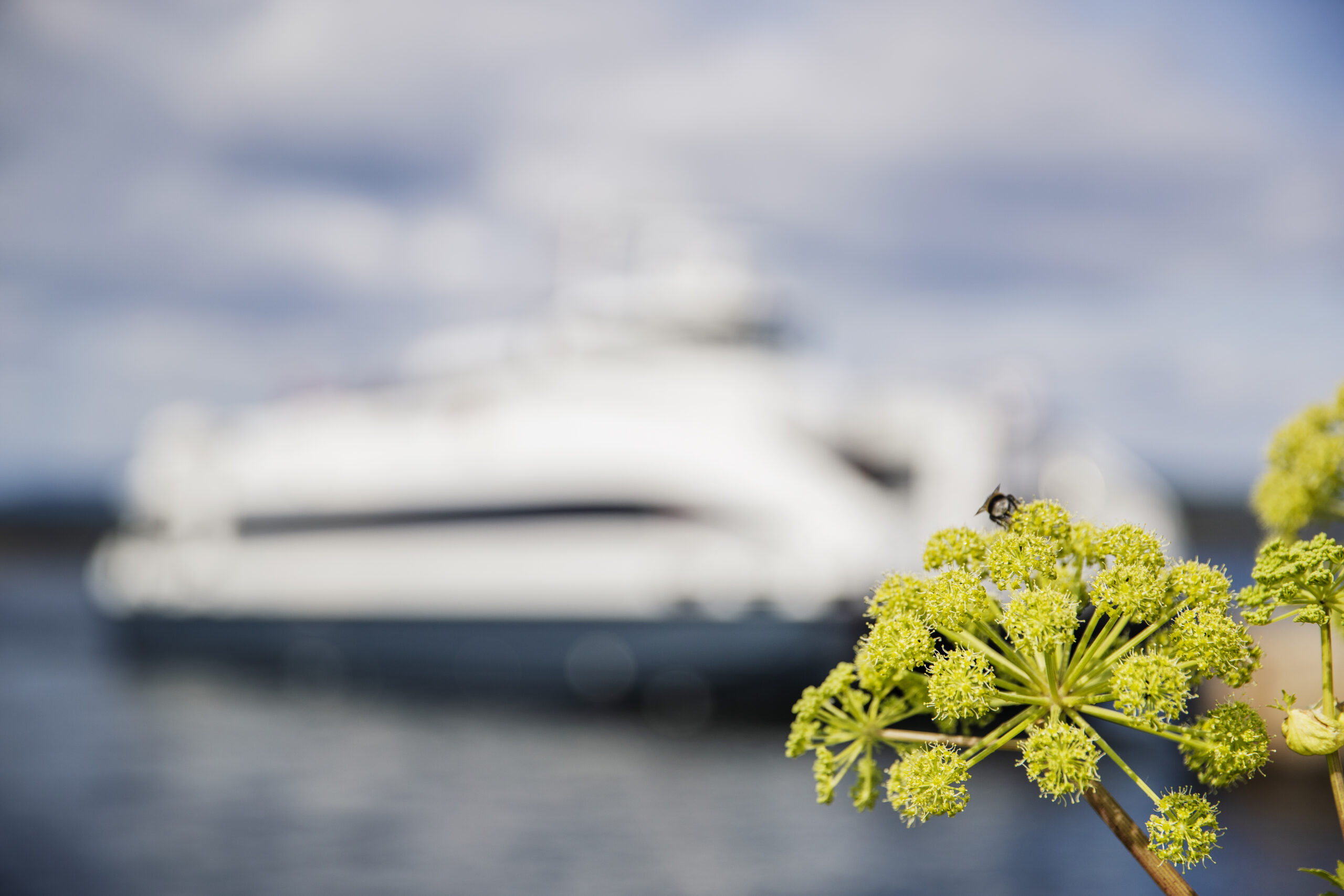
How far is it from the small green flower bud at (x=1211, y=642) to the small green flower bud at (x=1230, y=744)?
6 cm

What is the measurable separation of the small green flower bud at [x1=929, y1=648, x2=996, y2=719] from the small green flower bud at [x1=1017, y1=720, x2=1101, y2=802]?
0.08m

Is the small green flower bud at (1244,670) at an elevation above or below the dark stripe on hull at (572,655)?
below

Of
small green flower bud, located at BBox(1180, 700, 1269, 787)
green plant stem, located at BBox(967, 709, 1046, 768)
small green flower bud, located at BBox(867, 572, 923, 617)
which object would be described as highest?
small green flower bud, located at BBox(867, 572, 923, 617)

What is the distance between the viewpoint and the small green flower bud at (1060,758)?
132 centimetres

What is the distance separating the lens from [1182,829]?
4.38 ft

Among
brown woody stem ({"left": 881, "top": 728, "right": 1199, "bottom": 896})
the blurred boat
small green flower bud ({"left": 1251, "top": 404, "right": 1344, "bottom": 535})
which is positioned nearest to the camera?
brown woody stem ({"left": 881, "top": 728, "right": 1199, "bottom": 896})

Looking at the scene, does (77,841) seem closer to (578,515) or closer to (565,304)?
(578,515)

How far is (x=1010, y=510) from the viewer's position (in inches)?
63.4

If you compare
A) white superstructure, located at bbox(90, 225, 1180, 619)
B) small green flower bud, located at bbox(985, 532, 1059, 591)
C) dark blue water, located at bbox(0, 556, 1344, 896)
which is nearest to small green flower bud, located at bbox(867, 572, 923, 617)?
small green flower bud, located at bbox(985, 532, 1059, 591)

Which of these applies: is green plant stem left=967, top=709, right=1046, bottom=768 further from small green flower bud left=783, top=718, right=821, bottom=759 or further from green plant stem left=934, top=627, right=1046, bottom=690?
small green flower bud left=783, top=718, right=821, bottom=759

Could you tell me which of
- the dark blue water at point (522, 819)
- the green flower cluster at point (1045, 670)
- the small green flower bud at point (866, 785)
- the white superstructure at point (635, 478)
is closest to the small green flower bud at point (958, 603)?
the green flower cluster at point (1045, 670)

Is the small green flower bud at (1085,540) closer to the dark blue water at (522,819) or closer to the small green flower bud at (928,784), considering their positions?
the small green flower bud at (928,784)

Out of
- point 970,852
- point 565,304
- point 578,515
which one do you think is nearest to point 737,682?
point 578,515

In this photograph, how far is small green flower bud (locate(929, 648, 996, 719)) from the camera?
4.58 ft
